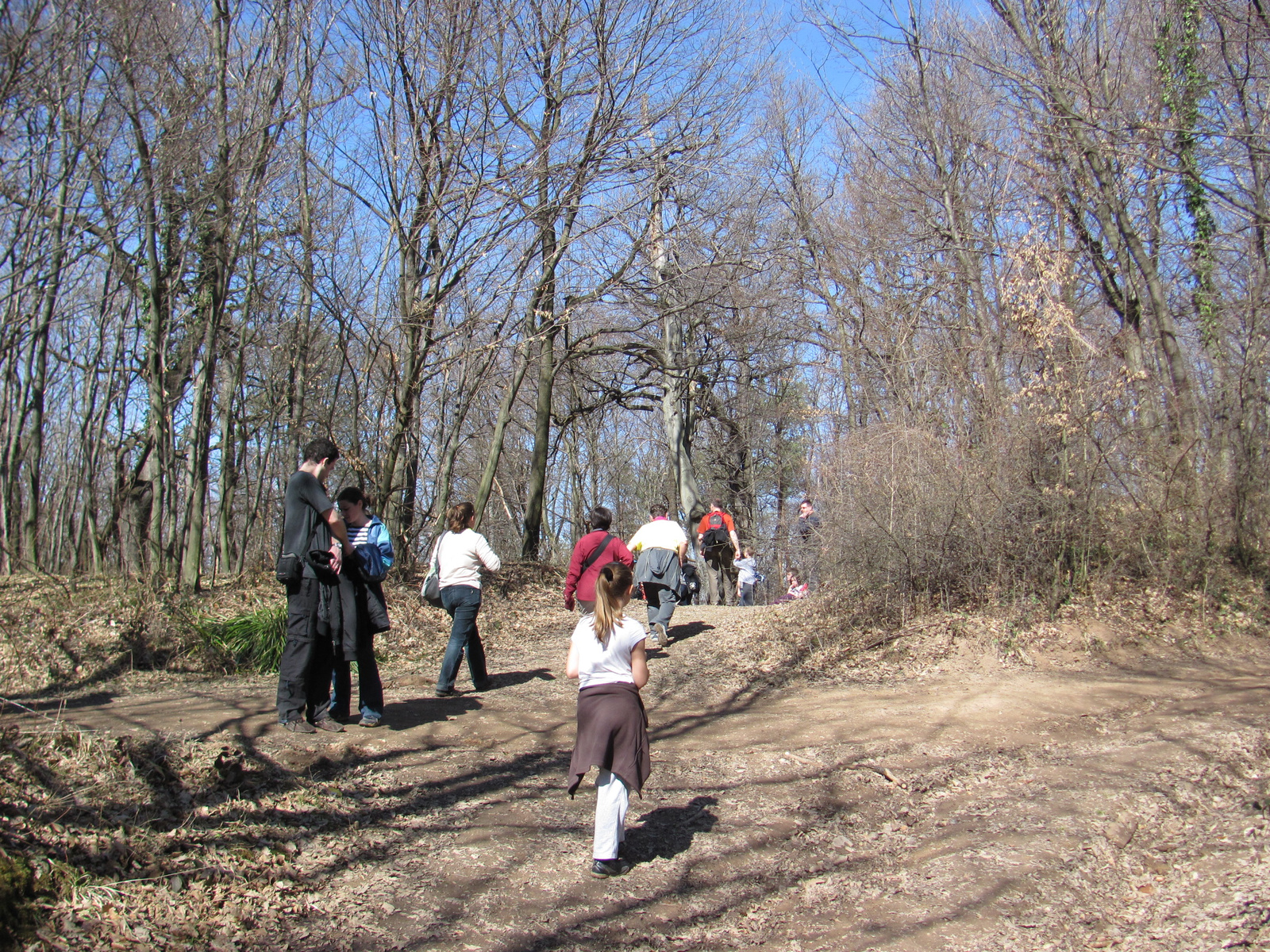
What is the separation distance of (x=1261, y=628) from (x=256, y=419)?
16767 mm

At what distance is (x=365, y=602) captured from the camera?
20.0 ft

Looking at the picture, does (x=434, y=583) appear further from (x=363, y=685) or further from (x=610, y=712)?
(x=610, y=712)

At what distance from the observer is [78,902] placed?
3.40 meters

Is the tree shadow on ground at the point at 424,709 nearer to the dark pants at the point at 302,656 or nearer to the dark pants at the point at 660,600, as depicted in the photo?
the dark pants at the point at 302,656

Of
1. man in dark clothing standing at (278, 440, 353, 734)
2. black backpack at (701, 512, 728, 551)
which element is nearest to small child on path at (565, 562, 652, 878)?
man in dark clothing standing at (278, 440, 353, 734)

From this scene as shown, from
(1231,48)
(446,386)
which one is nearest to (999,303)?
(1231,48)

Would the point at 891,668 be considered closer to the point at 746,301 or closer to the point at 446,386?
the point at 446,386

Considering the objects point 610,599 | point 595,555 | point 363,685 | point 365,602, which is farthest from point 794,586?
point 610,599

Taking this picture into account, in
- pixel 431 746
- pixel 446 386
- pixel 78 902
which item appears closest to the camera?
pixel 78 902

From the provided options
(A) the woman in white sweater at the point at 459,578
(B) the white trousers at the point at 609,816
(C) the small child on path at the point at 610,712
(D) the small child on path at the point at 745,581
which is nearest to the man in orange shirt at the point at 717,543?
(D) the small child on path at the point at 745,581

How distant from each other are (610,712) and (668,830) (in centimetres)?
110

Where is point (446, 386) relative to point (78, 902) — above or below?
above

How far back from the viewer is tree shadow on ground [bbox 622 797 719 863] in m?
4.65

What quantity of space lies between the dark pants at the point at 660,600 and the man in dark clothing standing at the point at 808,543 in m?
1.91
